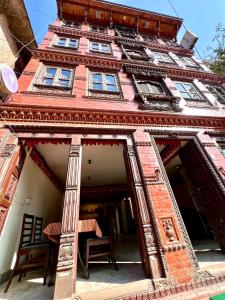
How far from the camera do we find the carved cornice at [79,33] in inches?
452

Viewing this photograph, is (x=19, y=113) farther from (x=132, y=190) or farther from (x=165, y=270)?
(x=165, y=270)

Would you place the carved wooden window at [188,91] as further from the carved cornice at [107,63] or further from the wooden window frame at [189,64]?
the wooden window frame at [189,64]

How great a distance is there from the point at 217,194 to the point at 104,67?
7784 millimetres

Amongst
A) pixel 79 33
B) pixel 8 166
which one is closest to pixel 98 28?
pixel 79 33

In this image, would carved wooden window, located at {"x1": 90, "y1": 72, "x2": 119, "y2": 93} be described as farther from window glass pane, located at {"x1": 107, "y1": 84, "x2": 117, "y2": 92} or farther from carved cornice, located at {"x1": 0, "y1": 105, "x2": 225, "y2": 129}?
carved cornice, located at {"x1": 0, "y1": 105, "x2": 225, "y2": 129}

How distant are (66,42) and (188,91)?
26.1 feet

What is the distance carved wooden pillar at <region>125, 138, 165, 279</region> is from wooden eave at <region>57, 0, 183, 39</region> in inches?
536

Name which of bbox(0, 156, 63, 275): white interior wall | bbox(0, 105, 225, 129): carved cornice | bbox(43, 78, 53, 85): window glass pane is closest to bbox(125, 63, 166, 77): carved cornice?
bbox(0, 105, 225, 129): carved cornice

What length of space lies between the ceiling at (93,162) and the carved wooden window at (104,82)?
270 centimetres

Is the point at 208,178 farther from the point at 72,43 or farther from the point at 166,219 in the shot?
the point at 72,43

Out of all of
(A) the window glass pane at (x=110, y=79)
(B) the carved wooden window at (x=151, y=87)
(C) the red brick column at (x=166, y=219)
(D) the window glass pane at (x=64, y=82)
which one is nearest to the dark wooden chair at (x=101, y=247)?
(C) the red brick column at (x=166, y=219)

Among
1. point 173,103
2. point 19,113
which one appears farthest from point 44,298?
point 173,103

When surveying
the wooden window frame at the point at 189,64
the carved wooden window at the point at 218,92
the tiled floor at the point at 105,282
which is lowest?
the tiled floor at the point at 105,282

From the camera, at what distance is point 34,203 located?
23.6ft
